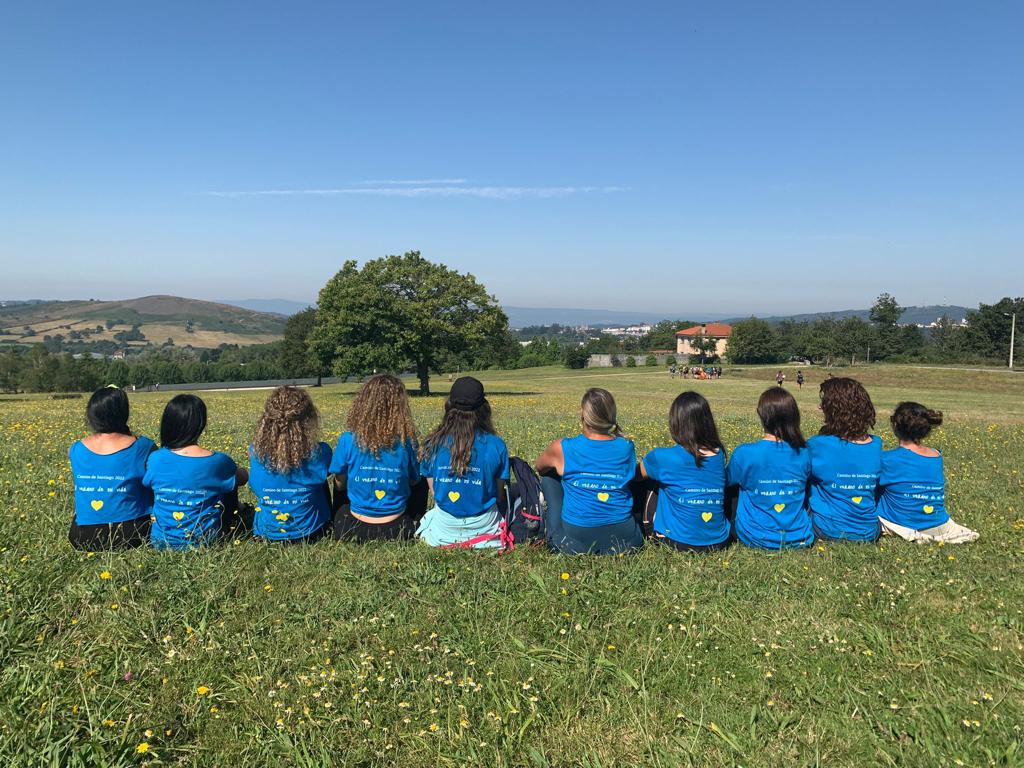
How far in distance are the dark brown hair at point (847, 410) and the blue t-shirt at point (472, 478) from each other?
3.23 meters

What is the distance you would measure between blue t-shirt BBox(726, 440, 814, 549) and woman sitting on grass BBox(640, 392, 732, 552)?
0.28 metres

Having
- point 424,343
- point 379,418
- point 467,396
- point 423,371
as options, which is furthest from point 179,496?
point 423,371

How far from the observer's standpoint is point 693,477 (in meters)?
5.87

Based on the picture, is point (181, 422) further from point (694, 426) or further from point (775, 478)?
point (775, 478)

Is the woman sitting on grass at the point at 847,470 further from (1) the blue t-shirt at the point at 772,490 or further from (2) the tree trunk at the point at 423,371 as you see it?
(2) the tree trunk at the point at 423,371

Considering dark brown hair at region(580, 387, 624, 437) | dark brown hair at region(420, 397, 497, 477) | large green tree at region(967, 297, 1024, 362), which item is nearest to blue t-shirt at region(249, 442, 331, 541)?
dark brown hair at region(420, 397, 497, 477)

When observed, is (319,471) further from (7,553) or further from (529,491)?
(7,553)

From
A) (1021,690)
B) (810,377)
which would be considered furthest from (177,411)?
(810,377)

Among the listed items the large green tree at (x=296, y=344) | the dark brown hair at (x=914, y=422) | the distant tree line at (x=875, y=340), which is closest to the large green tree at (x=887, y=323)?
the distant tree line at (x=875, y=340)

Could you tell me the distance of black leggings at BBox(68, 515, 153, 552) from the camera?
5.44 metres

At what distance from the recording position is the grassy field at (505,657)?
3207mm

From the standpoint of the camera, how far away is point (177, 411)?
555 cm

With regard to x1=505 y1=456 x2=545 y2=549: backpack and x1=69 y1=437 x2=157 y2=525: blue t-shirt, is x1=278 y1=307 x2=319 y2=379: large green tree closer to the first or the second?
x1=69 y1=437 x2=157 y2=525: blue t-shirt

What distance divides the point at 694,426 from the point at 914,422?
242 cm
